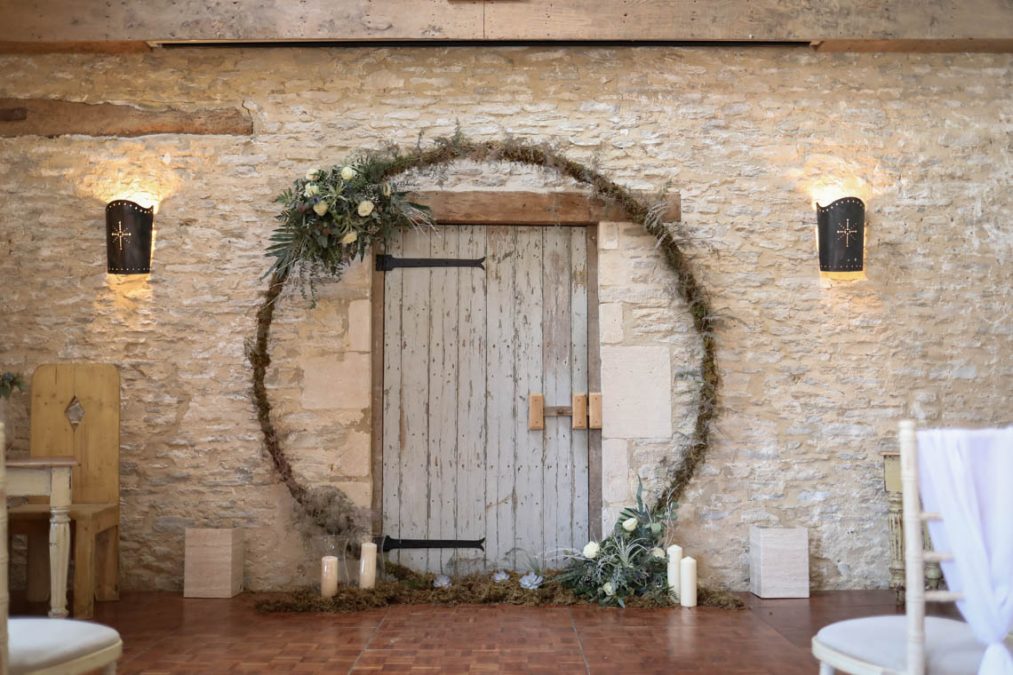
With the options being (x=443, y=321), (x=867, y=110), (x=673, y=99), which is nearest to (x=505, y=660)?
(x=443, y=321)

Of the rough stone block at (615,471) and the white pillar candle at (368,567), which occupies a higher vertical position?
the rough stone block at (615,471)

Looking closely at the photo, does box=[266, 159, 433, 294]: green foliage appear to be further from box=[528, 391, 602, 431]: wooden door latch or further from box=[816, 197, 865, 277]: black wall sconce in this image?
box=[816, 197, 865, 277]: black wall sconce

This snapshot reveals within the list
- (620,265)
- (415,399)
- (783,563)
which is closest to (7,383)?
(415,399)

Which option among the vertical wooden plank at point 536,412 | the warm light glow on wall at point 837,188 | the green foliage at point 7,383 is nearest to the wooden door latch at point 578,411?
the vertical wooden plank at point 536,412

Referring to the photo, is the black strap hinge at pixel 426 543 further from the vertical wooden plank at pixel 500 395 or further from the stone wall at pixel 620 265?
the stone wall at pixel 620 265

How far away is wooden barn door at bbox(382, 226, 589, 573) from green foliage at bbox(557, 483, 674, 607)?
32 centimetres

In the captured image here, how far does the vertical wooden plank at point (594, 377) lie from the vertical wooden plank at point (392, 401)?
107cm

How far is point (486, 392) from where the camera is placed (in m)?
5.31

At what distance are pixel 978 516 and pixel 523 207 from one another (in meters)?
3.40

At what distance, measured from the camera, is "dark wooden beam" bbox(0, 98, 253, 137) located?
5.30 m

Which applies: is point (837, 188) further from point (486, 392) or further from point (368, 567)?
point (368, 567)

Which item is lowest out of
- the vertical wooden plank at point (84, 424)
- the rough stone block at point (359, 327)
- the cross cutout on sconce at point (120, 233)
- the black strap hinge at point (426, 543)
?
the black strap hinge at point (426, 543)

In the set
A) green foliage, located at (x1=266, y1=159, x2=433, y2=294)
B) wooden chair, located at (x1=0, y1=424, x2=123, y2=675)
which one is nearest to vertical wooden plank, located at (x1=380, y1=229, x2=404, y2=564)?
green foliage, located at (x1=266, y1=159, x2=433, y2=294)

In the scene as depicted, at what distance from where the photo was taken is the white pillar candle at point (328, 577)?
476 centimetres
